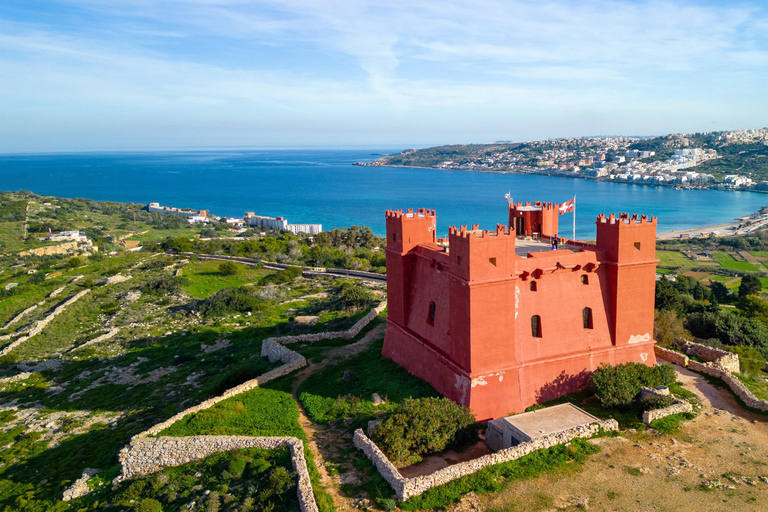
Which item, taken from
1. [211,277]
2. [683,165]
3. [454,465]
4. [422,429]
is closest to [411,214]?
[422,429]

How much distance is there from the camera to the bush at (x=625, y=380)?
15.6 m

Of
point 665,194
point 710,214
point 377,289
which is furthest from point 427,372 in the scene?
point 665,194

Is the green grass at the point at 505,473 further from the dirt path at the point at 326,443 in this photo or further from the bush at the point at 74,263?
the bush at the point at 74,263

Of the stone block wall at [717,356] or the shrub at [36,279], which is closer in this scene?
the stone block wall at [717,356]

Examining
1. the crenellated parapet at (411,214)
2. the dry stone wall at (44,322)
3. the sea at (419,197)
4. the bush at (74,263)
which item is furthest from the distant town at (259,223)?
the crenellated parapet at (411,214)

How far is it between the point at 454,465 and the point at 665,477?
197 inches

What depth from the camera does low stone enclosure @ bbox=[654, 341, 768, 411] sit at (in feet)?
53.6

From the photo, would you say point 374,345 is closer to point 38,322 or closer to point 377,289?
point 377,289

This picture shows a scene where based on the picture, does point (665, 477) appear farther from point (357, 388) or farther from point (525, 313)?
point (357, 388)

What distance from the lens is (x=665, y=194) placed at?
424ft

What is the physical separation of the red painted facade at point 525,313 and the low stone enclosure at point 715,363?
93.2 inches

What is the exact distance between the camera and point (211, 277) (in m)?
41.6

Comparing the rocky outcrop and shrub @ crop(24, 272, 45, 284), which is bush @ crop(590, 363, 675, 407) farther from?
shrub @ crop(24, 272, 45, 284)

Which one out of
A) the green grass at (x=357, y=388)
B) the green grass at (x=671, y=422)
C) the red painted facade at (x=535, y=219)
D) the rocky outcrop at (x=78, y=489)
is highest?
the red painted facade at (x=535, y=219)
